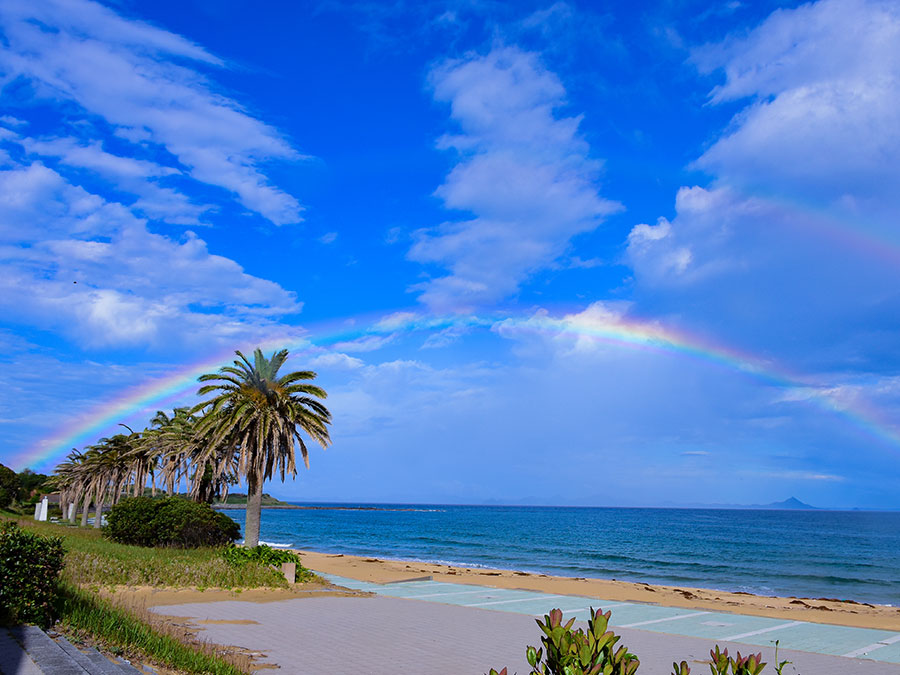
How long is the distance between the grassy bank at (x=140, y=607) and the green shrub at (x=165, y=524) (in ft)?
11.6

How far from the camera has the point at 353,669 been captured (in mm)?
10430

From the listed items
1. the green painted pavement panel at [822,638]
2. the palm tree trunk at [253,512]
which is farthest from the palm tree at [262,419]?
the green painted pavement panel at [822,638]

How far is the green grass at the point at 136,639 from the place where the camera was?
840 cm

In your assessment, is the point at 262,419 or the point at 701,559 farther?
the point at 701,559

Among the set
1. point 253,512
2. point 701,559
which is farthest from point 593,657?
point 701,559

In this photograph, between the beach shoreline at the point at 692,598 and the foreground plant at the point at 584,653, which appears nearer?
the foreground plant at the point at 584,653

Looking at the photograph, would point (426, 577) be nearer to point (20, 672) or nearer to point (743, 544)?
point (20, 672)

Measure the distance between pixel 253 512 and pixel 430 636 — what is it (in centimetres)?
1399

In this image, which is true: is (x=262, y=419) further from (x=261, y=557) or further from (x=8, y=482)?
(x=8, y=482)

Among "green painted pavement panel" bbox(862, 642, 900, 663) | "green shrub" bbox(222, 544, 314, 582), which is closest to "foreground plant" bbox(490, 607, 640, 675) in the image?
"green painted pavement panel" bbox(862, 642, 900, 663)

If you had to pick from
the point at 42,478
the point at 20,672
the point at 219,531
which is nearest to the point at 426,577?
the point at 219,531

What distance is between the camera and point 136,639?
900 cm

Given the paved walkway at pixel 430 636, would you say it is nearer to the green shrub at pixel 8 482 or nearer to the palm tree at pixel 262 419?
the palm tree at pixel 262 419

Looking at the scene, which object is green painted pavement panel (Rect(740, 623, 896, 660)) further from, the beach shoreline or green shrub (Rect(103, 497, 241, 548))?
green shrub (Rect(103, 497, 241, 548))
